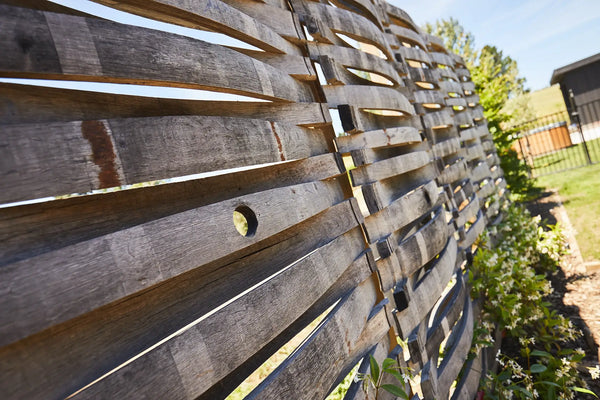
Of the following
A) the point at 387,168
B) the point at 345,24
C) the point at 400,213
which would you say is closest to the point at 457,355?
the point at 400,213

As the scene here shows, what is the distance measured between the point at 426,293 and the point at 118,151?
1884mm

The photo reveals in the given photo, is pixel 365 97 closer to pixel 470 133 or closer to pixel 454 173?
pixel 454 173

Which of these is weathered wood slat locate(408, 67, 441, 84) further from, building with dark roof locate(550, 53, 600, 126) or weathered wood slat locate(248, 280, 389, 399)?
building with dark roof locate(550, 53, 600, 126)

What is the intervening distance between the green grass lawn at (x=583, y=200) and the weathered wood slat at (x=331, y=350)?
4394 millimetres

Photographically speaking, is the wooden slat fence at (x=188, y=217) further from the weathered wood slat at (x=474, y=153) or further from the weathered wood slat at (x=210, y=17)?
the weathered wood slat at (x=474, y=153)

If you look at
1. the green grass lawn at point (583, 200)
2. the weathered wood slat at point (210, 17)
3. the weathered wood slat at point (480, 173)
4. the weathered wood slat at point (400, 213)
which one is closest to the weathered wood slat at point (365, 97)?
the weathered wood slat at point (210, 17)

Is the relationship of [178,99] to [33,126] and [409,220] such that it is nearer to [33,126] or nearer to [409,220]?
[33,126]

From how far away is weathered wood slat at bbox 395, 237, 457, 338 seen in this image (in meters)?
2.04

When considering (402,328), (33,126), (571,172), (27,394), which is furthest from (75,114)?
(571,172)

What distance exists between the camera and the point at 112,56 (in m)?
0.97

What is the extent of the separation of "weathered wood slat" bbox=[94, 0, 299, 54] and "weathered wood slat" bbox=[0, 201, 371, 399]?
0.76 m

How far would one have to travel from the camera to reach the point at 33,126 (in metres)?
0.78

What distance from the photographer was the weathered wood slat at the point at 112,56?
798mm

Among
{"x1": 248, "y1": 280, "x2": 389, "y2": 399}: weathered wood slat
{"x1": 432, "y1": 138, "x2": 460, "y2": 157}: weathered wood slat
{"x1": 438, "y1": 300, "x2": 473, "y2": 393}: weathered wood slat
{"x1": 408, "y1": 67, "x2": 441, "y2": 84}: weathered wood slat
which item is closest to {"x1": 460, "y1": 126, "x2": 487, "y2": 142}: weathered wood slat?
{"x1": 432, "y1": 138, "x2": 460, "y2": 157}: weathered wood slat
